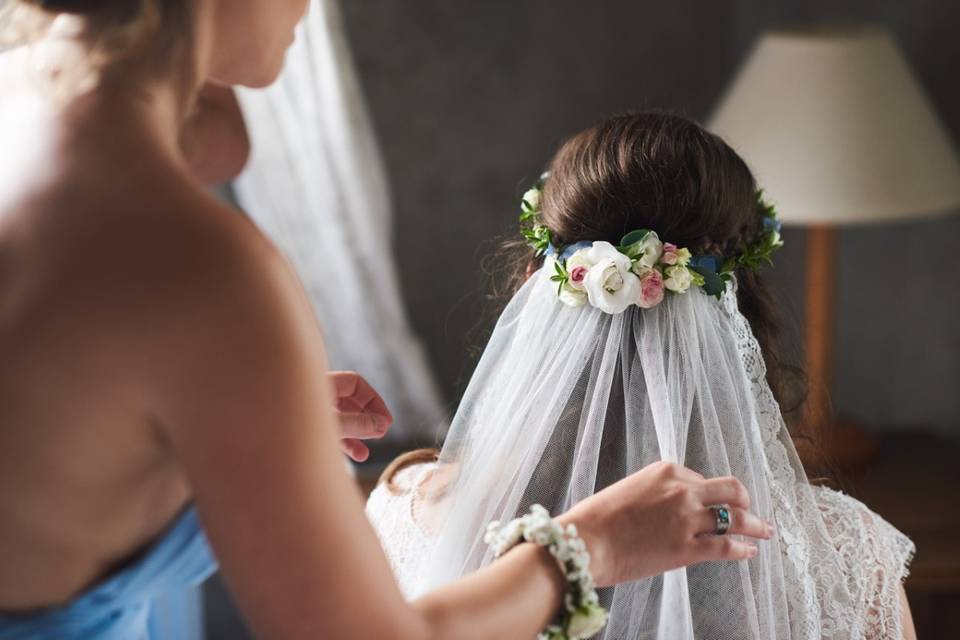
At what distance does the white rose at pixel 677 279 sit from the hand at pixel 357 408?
301 millimetres

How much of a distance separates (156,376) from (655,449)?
57 cm

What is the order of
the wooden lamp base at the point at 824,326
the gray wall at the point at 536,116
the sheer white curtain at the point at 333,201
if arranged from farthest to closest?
the gray wall at the point at 536,116, the sheer white curtain at the point at 333,201, the wooden lamp base at the point at 824,326

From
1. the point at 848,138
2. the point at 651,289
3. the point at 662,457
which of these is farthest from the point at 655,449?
the point at 848,138

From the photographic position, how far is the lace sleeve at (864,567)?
1.23 m

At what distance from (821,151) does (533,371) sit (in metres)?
1.22

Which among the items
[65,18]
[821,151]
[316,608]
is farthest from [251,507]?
[821,151]

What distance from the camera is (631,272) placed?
1.17m

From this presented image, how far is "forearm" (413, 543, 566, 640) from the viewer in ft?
2.78

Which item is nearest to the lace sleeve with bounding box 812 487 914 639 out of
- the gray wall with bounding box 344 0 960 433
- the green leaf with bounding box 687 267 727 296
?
the green leaf with bounding box 687 267 727 296

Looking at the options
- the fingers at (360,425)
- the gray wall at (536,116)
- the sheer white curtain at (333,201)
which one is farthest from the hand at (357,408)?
the gray wall at (536,116)

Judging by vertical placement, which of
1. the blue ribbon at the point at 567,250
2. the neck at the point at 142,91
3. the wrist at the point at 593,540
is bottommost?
the wrist at the point at 593,540

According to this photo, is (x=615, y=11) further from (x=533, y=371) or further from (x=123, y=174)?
(x=123, y=174)

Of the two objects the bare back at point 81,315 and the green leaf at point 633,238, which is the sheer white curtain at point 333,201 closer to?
the green leaf at point 633,238

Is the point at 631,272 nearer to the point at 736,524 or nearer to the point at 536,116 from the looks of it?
the point at 736,524
